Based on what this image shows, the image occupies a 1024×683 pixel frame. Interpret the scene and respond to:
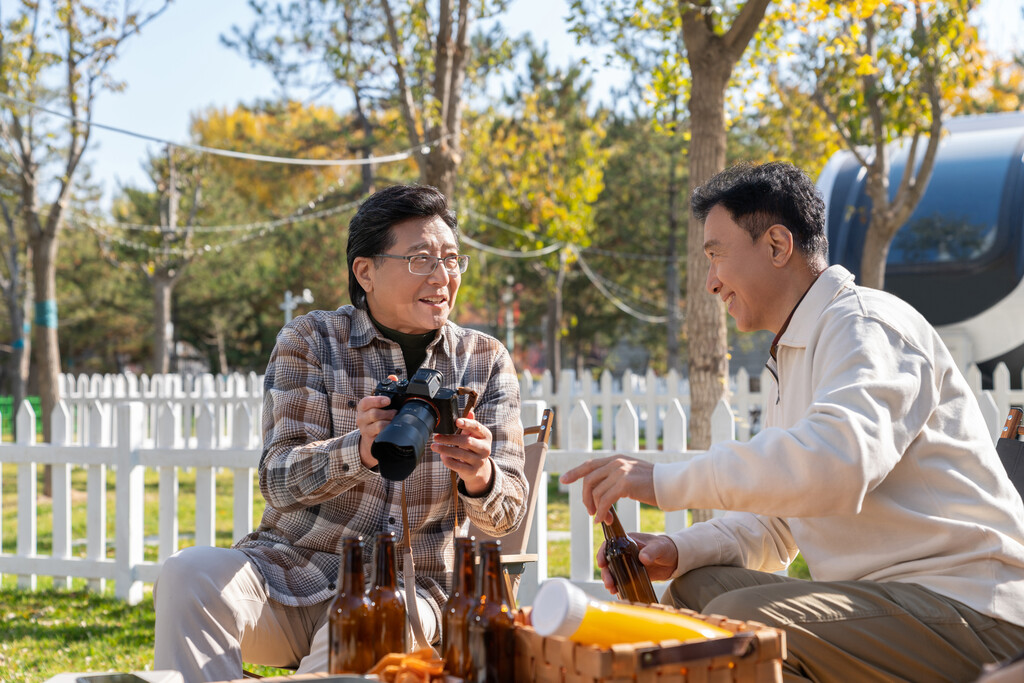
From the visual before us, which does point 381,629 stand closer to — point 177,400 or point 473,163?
point 177,400

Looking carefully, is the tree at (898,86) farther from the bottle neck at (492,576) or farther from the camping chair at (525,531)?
the bottle neck at (492,576)

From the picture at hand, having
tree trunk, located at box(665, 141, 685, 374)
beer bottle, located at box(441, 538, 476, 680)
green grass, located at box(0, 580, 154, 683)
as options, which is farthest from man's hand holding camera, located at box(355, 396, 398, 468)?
tree trunk, located at box(665, 141, 685, 374)

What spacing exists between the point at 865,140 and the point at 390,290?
792 cm

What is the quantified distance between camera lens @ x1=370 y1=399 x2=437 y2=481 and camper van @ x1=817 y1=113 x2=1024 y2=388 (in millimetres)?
8568

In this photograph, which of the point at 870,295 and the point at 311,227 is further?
the point at 311,227

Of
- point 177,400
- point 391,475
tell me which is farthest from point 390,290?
point 177,400

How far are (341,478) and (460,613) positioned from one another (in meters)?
0.79

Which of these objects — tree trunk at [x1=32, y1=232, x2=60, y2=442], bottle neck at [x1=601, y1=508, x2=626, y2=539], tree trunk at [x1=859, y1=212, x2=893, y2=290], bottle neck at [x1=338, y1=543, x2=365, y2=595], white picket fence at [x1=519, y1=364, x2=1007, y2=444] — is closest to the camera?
bottle neck at [x1=338, y1=543, x2=365, y2=595]

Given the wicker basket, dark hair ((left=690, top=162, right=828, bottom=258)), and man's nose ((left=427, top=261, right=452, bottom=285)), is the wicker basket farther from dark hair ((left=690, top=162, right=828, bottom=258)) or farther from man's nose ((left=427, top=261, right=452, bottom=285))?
man's nose ((left=427, top=261, right=452, bottom=285))

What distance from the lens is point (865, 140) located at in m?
9.42

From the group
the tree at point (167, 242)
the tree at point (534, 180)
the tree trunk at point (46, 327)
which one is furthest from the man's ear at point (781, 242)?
the tree at point (167, 242)

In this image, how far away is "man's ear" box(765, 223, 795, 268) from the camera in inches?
92.5

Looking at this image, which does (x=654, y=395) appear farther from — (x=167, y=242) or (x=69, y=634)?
(x=167, y=242)

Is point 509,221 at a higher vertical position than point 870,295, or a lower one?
higher
